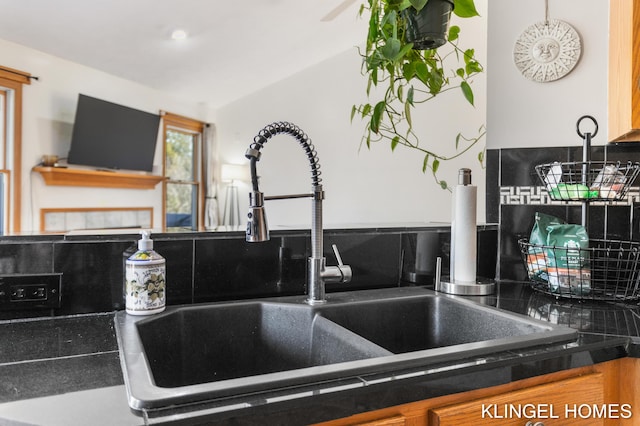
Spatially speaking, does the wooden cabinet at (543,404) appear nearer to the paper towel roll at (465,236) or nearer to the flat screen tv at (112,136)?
the paper towel roll at (465,236)

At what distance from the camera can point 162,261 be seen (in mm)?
962

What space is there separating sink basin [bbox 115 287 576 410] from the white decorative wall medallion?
817 mm

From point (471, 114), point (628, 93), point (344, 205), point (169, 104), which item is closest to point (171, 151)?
point (169, 104)

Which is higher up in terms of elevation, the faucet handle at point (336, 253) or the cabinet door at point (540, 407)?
the faucet handle at point (336, 253)

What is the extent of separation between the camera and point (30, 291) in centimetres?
98

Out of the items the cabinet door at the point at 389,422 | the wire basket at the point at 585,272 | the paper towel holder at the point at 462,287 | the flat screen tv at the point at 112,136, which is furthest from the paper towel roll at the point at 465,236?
the flat screen tv at the point at 112,136

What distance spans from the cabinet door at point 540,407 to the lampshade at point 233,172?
211 inches

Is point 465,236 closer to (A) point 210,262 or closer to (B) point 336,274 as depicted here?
(B) point 336,274

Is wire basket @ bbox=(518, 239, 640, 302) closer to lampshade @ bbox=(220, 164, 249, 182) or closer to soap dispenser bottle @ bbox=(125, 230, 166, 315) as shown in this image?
soap dispenser bottle @ bbox=(125, 230, 166, 315)

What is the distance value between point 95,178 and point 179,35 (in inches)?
61.6

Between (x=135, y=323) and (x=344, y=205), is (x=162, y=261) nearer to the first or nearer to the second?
(x=135, y=323)

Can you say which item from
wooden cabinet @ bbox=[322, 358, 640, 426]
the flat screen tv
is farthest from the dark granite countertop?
the flat screen tv

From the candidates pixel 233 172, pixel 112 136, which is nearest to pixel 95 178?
pixel 112 136

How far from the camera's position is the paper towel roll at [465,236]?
1.28 meters
